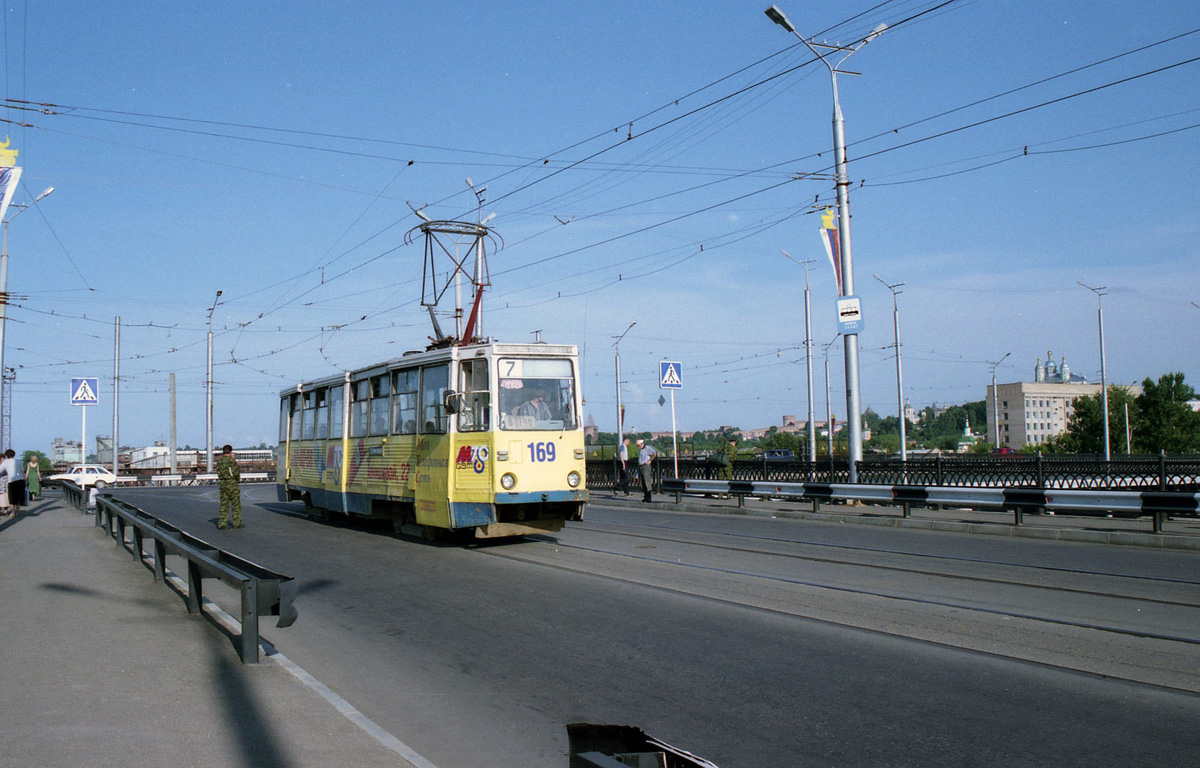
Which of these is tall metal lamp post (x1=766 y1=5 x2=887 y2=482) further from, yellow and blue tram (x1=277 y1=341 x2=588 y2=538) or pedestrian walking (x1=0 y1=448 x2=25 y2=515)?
pedestrian walking (x1=0 y1=448 x2=25 y2=515)

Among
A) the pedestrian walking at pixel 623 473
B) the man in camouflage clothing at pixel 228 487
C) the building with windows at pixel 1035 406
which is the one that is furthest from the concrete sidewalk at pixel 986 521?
the building with windows at pixel 1035 406

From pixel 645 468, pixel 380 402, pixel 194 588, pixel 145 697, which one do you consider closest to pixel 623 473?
pixel 645 468

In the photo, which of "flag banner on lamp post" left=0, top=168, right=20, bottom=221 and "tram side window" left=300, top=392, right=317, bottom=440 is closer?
"flag banner on lamp post" left=0, top=168, right=20, bottom=221

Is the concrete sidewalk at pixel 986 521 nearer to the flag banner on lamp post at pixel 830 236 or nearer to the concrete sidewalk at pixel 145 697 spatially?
the flag banner on lamp post at pixel 830 236

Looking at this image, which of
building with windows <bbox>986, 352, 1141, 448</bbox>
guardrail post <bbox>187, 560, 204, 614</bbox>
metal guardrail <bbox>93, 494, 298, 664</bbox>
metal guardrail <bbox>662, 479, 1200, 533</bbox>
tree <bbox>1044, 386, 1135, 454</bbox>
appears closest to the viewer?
metal guardrail <bbox>93, 494, 298, 664</bbox>

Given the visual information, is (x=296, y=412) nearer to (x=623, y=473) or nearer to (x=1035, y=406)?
(x=623, y=473)

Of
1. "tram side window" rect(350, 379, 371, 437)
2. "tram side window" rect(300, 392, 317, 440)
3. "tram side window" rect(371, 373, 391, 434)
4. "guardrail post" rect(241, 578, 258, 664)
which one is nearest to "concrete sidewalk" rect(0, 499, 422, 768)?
"guardrail post" rect(241, 578, 258, 664)

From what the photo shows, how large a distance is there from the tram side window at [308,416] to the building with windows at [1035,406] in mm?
133789

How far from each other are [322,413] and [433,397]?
652cm

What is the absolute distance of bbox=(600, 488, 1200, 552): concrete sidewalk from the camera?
48.5 feet

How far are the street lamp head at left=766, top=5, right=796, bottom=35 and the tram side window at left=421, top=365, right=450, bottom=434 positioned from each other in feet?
38.8

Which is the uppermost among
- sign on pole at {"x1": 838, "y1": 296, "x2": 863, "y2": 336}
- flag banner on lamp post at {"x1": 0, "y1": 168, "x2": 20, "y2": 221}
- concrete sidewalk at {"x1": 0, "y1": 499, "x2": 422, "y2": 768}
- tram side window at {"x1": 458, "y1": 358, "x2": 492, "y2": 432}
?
flag banner on lamp post at {"x1": 0, "y1": 168, "x2": 20, "y2": 221}

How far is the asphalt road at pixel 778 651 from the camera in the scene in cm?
531

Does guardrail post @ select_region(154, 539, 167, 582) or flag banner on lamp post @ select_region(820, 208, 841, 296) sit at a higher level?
flag banner on lamp post @ select_region(820, 208, 841, 296)
